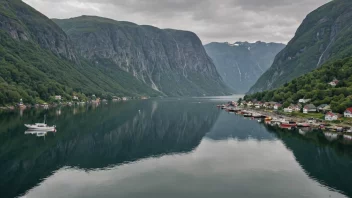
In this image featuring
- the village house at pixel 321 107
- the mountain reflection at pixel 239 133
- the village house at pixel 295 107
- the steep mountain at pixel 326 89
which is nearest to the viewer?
the mountain reflection at pixel 239 133

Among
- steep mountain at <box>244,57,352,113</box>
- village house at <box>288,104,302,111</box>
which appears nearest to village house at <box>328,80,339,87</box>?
steep mountain at <box>244,57,352,113</box>

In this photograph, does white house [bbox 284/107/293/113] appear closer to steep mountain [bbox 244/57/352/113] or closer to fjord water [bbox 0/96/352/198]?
steep mountain [bbox 244/57/352/113]

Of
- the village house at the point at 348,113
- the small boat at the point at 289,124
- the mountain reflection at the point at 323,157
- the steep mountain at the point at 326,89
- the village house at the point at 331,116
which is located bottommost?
the mountain reflection at the point at 323,157

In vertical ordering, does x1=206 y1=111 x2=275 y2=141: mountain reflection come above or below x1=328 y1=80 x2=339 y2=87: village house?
below

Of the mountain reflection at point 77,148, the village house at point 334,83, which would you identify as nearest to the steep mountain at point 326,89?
the village house at point 334,83

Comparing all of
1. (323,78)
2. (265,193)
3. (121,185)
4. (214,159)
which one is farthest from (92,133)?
(323,78)

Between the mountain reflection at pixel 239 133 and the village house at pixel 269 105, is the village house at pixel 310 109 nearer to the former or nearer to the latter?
the mountain reflection at pixel 239 133

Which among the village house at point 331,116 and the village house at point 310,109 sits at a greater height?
the village house at point 310,109
